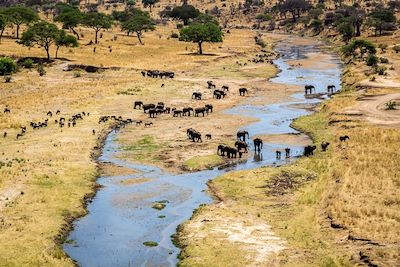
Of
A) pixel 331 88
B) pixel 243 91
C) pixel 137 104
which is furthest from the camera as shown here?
pixel 331 88

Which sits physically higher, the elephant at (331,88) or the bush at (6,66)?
the bush at (6,66)

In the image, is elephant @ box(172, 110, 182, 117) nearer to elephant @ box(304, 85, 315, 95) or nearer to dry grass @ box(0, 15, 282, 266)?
dry grass @ box(0, 15, 282, 266)

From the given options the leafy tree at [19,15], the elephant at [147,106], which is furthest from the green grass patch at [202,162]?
the leafy tree at [19,15]

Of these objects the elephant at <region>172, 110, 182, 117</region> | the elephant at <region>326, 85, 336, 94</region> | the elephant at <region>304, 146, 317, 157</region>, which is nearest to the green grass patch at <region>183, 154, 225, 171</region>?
the elephant at <region>304, 146, 317, 157</region>

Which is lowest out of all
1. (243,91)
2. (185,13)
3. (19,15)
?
(243,91)

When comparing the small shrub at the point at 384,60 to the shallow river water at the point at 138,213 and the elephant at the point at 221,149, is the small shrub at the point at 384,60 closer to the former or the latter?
the shallow river water at the point at 138,213

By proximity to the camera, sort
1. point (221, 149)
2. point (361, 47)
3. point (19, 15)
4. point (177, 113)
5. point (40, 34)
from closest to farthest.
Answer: point (221, 149) → point (177, 113) → point (40, 34) → point (361, 47) → point (19, 15)

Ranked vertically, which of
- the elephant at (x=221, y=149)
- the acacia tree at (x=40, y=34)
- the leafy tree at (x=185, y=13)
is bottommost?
the elephant at (x=221, y=149)

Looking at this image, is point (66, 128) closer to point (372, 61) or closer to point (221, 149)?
point (221, 149)

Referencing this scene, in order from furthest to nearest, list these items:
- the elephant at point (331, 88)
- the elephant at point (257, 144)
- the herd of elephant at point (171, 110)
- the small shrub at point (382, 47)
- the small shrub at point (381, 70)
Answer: the small shrub at point (382, 47), the small shrub at point (381, 70), the elephant at point (331, 88), the herd of elephant at point (171, 110), the elephant at point (257, 144)

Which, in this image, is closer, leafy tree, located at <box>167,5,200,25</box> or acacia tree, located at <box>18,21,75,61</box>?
acacia tree, located at <box>18,21,75,61</box>

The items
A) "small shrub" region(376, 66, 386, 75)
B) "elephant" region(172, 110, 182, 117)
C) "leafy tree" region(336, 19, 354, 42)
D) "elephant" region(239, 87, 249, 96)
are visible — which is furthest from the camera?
"leafy tree" region(336, 19, 354, 42)

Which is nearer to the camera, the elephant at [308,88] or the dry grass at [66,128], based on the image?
the dry grass at [66,128]

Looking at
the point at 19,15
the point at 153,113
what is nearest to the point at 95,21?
the point at 19,15
